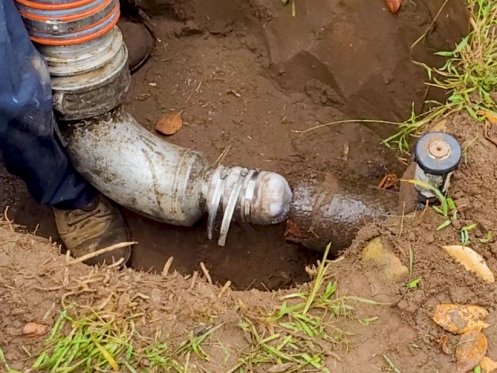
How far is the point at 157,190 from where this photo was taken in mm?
2059

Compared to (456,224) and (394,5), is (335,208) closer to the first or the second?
(456,224)

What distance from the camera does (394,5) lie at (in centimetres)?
225

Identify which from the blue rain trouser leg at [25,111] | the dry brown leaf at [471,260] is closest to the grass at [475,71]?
the dry brown leaf at [471,260]

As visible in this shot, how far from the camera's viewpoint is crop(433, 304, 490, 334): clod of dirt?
1508 mm

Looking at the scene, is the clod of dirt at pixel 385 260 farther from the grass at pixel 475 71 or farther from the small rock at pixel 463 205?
the grass at pixel 475 71

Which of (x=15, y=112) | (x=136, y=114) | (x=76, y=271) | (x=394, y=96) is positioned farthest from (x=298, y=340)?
(x=136, y=114)

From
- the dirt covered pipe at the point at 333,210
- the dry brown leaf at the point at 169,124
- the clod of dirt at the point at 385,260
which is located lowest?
the dry brown leaf at the point at 169,124

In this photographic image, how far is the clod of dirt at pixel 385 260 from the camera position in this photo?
5.26 ft

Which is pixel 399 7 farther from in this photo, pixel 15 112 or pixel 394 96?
pixel 15 112

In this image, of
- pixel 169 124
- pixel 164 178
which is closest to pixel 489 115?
pixel 164 178

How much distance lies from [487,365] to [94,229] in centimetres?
144

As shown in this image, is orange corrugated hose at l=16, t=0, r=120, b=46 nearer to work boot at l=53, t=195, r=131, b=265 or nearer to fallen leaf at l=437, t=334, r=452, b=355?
work boot at l=53, t=195, r=131, b=265

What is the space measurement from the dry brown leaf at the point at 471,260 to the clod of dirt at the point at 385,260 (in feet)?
0.41

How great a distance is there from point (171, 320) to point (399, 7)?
1.37 meters
